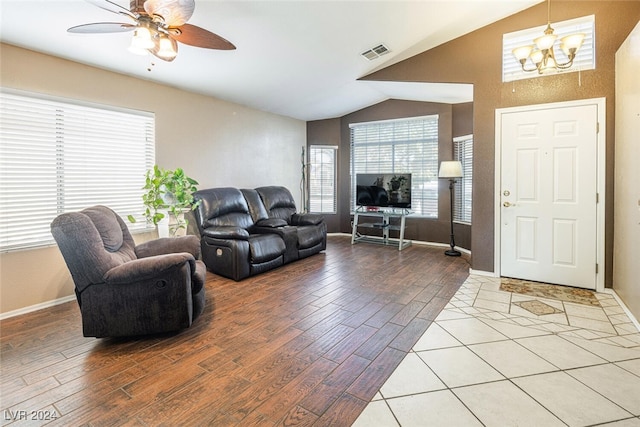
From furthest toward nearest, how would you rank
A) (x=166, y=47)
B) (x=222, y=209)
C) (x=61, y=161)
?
1. (x=222, y=209)
2. (x=61, y=161)
3. (x=166, y=47)

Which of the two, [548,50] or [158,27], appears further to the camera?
[548,50]

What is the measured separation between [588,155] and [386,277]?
261 cm

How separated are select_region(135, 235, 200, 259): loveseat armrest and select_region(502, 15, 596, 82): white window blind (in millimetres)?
4096

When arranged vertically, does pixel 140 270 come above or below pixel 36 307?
above

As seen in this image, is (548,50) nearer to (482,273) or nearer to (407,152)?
(482,273)

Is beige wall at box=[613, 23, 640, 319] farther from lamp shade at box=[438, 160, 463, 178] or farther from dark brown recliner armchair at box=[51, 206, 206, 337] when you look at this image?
dark brown recliner armchair at box=[51, 206, 206, 337]

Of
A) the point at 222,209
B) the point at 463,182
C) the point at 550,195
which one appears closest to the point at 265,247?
the point at 222,209

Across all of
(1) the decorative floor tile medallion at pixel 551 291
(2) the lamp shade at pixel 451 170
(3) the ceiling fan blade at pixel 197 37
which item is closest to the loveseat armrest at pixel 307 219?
(2) the lamp shade at pixel 451 170

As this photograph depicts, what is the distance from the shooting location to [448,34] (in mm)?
3908

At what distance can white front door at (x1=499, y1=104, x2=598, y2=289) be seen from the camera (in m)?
3.41

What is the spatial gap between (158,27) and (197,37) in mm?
321

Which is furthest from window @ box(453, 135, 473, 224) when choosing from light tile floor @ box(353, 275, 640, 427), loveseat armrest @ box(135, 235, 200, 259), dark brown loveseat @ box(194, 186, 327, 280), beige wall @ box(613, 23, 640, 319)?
loveseat armrest @ box(135, 235, 200, 259)

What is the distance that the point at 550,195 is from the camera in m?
3.60

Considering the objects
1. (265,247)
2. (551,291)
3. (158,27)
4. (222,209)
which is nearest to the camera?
(158,27)
